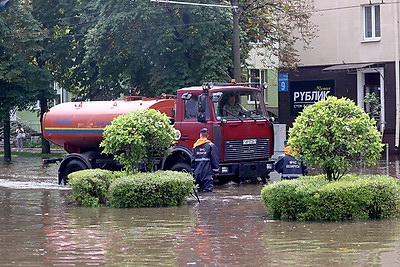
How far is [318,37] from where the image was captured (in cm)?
3966

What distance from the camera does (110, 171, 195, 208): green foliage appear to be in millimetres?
15953

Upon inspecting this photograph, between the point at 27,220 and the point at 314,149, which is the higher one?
the point at 314,149

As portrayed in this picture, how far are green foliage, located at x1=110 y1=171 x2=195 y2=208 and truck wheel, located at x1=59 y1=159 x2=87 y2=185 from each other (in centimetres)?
640

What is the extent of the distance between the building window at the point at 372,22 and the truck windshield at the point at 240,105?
Result: 17.3m

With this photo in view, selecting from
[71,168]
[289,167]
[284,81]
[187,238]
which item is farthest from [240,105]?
[284,81]

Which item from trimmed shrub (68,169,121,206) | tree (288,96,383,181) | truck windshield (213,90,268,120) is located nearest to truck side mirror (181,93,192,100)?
truck windshield (213,90,268,120)

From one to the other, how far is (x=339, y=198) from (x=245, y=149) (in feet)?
A: 27.1

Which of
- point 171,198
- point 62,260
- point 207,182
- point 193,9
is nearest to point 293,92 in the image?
point 193,9

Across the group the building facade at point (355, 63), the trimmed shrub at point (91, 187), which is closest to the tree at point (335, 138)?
the trimmed shrub at point (91, 187)

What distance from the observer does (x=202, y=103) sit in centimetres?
2045

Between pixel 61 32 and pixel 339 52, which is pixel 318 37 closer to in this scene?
pixel 339 52

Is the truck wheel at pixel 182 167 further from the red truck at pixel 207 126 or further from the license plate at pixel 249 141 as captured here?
the license plate at pixel 249 141

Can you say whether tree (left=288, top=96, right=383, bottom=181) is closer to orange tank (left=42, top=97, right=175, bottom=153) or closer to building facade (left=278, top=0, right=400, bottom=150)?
orange tank (left=42, top=97, right=175, bottom=153)

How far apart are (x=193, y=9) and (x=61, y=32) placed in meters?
10.5
